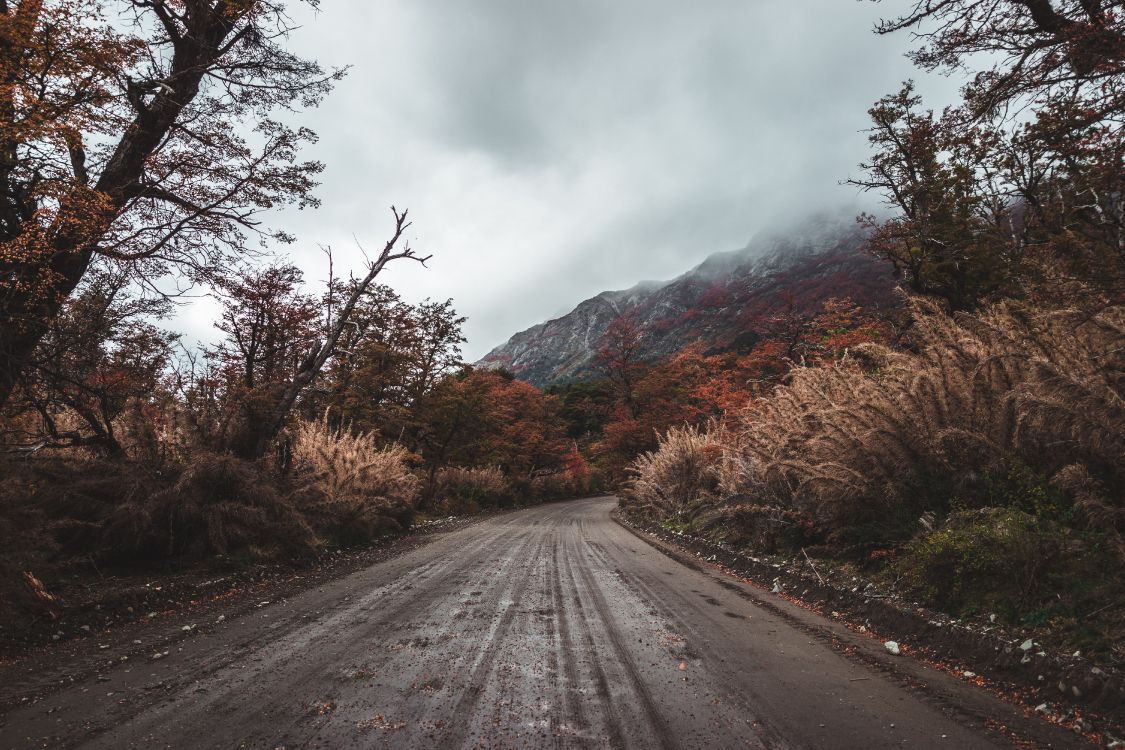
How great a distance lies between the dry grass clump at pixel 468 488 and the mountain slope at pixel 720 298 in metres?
7.88

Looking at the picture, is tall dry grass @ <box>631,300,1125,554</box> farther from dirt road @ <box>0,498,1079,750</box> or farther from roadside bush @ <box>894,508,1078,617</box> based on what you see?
dirt road @ <box>0,498,1079,750</box>

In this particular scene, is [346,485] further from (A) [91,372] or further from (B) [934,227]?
(B) [934,227]

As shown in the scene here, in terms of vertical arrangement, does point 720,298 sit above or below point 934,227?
above

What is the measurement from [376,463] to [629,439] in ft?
55.0

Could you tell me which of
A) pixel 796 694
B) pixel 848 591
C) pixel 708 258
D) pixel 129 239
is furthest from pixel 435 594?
pixel 708 258

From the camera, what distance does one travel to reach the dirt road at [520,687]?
93.9 inches

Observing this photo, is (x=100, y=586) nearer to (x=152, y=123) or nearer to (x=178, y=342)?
(x=178, y=342)

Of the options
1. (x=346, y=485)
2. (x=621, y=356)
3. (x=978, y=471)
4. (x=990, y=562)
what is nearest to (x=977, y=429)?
(x=978, y=471)

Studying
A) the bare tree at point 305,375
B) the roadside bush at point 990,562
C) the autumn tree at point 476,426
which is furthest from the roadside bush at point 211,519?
the autumn tree at point 476,426

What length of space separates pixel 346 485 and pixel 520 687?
7961 millimetres

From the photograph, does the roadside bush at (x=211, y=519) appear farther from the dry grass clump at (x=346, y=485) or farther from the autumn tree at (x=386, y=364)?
the autumn tree at (x=386, y=364)

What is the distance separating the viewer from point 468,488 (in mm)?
23531

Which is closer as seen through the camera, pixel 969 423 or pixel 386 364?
pixel 969 423

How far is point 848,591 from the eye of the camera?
489 centimetres
